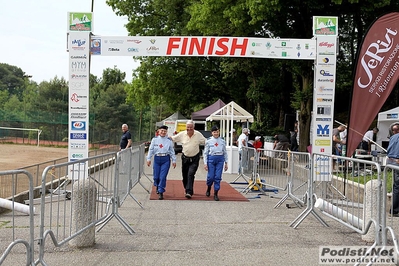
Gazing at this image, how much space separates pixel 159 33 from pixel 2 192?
1044 inches

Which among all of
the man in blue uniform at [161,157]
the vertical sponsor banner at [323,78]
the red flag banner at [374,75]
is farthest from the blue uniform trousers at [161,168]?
the red flag banner at [374,75]

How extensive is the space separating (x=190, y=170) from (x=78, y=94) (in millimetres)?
3201

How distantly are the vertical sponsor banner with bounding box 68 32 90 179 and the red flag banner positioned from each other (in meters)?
6.26

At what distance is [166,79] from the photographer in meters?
39.4

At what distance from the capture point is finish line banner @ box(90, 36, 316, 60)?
1203 cm

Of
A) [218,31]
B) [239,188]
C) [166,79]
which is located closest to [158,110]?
[166,79]

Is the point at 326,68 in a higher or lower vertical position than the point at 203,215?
higher

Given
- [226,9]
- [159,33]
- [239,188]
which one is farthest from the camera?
[159,33]

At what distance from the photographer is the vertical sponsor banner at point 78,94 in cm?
1192

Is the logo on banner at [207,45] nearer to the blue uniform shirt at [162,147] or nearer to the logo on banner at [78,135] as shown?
the blue uniform shirt at [162,147]

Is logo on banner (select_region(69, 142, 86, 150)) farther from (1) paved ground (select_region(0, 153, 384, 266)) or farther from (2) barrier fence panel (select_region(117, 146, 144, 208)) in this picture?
(1) paved ground (select_region(0, 153, 384, 266))

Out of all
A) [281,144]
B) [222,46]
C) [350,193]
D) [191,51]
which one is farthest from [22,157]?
[350,193]

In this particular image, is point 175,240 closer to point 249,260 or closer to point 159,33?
point 249,260

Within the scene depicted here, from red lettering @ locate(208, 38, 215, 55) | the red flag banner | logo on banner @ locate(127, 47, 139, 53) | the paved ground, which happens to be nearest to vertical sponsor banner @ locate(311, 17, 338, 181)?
the red flag banner
